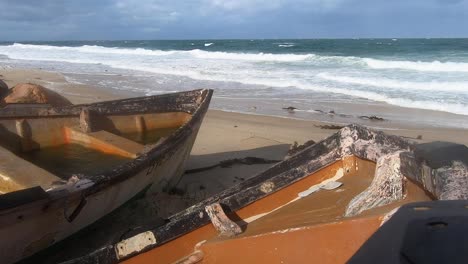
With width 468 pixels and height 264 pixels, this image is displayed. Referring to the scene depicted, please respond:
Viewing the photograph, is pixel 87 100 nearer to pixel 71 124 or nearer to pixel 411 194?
pixel 71 124

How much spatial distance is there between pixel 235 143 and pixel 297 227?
502 centimetres

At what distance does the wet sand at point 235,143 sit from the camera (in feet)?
16.2

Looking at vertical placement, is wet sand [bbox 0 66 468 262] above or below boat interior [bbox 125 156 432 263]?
below

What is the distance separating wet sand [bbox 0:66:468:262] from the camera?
16.2ft

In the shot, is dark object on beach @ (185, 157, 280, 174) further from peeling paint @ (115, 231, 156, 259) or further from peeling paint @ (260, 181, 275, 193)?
peeling paint @ (115, 231, 156, 259)

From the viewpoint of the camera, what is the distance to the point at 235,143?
7562 millimetres

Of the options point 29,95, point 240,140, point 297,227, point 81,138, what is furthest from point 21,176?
point 29,95

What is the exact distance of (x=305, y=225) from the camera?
2572 mm

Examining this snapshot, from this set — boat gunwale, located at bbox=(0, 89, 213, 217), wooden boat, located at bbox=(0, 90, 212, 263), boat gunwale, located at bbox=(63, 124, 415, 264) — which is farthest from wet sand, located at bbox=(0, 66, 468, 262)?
boat gunwale, located at bbox=(63, 124, 415, 264)

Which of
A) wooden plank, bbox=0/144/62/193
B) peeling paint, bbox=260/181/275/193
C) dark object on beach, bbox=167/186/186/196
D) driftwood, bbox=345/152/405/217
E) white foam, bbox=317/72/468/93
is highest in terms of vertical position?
driftwood, bbox=345/152/405/217

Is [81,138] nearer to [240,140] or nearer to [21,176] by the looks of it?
[21,176]

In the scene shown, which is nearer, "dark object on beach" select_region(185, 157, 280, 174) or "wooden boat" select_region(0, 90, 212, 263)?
"wooden boat" select_region(0, 90, 212, 263)

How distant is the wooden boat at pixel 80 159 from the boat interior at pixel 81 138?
0.01 meters

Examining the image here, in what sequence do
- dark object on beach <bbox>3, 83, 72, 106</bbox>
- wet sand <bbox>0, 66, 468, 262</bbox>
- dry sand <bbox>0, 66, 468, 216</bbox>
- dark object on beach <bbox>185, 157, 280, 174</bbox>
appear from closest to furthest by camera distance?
wet sand <bbox>0, 66, 468, 262</bbox>
dry sand <bbox>0, 66, 468, 216</bbox>
dark object on beach <bbox>185, 157, 280, 174</bbox>
dark object on beach <bbox>3, 83, 72, 106</bbox>
